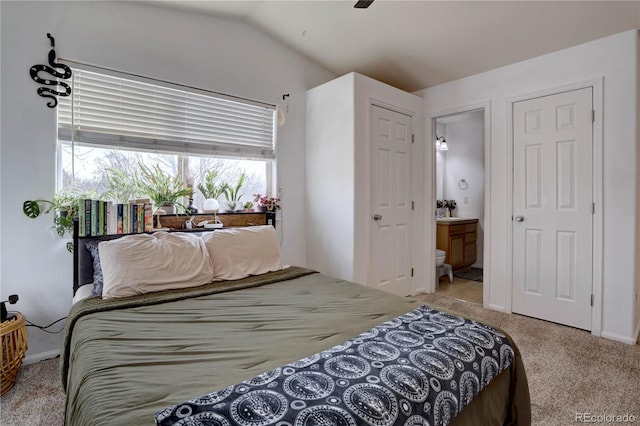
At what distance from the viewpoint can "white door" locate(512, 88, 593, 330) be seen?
2.79 metres

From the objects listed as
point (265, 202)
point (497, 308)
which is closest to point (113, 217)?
point (265, 202)

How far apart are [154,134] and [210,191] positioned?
2.19ft

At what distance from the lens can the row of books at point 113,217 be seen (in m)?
2.18

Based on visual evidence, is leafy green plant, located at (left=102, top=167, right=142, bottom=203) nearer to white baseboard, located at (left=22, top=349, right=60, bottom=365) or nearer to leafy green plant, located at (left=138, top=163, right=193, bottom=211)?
leafy green plant, located at (left=138, top=163, right=193, bottom=211)

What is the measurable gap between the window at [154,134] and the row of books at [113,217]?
12.6 inches

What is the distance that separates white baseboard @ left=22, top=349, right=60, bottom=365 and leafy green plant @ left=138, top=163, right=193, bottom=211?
4.16ft

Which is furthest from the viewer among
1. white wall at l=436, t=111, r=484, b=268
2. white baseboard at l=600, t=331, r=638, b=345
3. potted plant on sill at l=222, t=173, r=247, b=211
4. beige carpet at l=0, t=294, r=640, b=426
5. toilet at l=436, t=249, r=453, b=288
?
white wall at l=436, t=111, r=484, b=268

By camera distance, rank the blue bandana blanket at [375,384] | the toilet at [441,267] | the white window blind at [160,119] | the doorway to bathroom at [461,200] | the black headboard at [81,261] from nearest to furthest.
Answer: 1. the blue bandana blanket at [375,384]
2. the black headboard at [81,261]
3. the white window blind at [160,119]
4. the toilet at [441,267]
5. the doorway to bathroom at [461,200]

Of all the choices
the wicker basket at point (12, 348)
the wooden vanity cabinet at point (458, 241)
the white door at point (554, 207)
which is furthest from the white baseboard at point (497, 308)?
the wicker basket at point (12, 348)

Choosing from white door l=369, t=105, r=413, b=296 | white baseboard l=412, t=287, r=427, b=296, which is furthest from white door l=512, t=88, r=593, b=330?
white door l=369, t=105, r=413, b=296

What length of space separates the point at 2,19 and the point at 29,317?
2.02m

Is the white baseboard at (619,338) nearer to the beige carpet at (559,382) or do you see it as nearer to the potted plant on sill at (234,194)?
the beige carpet at (559,382)

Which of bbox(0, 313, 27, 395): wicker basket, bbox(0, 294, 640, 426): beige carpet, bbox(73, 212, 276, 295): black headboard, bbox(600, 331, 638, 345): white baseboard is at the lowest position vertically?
bbox(0, 294, 640, 426): beige carpet

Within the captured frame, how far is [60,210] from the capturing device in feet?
7.35
